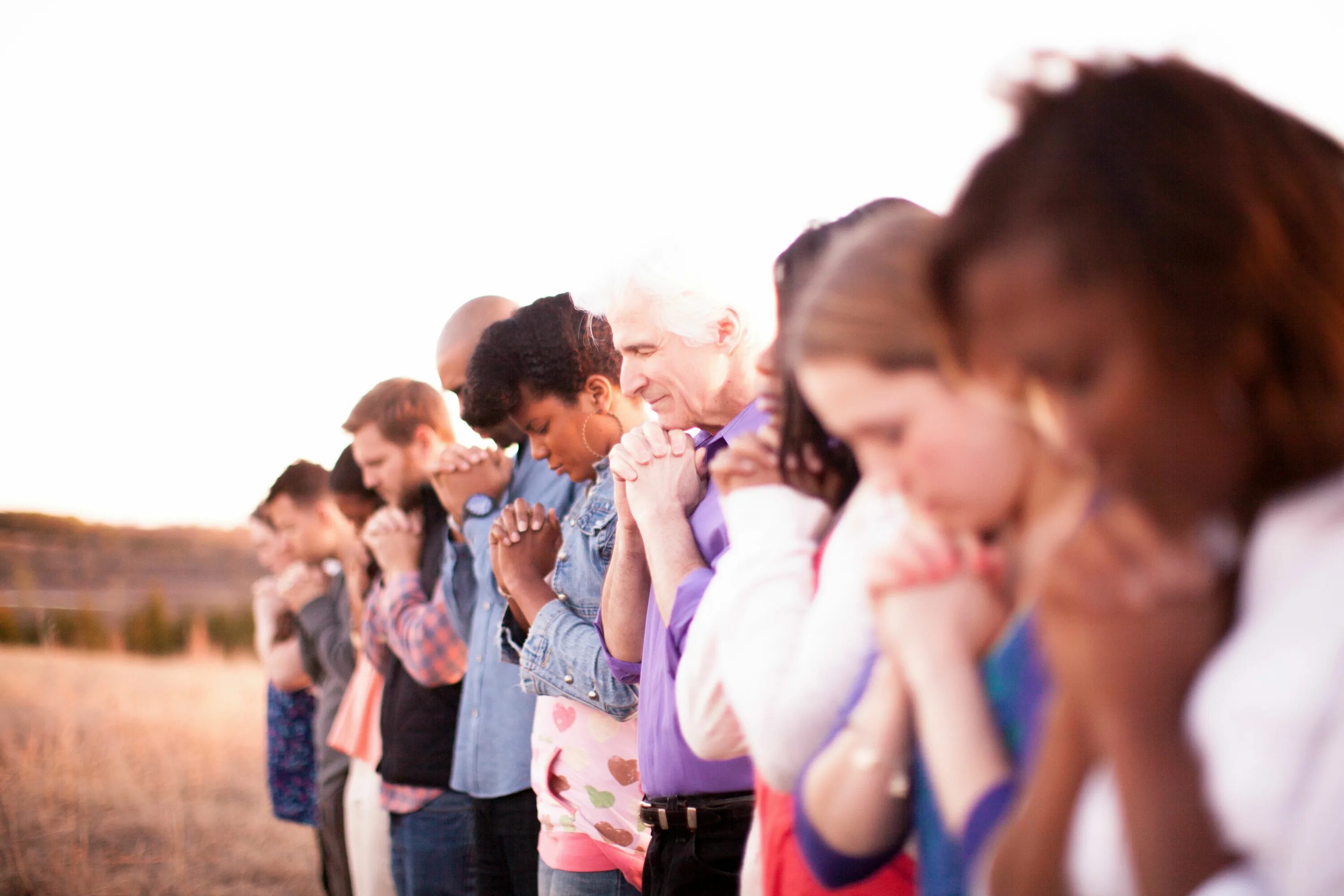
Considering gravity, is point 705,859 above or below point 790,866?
below

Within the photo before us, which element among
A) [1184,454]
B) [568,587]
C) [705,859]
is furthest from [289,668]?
[1184,454]

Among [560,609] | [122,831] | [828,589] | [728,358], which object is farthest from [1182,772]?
[122,831]

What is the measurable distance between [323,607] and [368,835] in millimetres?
1229

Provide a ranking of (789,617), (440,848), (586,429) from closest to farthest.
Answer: (789,617)
(586,429)
(440,848)

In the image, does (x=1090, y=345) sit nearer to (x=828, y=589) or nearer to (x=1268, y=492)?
(x=1268, y=492)

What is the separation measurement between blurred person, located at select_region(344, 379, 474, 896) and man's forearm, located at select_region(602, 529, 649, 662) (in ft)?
4.18

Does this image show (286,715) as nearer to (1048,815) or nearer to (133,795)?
(133,795)

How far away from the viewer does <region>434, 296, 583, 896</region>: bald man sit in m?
3.09

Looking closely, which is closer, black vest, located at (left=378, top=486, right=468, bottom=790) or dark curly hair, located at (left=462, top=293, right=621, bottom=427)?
dark curly hair, located at (left=462, top=293, right=621, bottom=427)

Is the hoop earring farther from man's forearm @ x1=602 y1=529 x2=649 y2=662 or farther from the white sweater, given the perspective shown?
the white sweater

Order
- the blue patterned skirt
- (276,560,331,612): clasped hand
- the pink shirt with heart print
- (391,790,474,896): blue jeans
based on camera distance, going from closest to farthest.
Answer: the pink shirt with heart print < (391,790,474,896): blue jeans < (276,560,331,612): clasped hand < the blue patterned skirt

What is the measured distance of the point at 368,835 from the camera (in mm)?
3947

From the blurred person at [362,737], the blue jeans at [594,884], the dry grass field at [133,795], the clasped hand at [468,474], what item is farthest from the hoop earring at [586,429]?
the dry grass field at [133,795]

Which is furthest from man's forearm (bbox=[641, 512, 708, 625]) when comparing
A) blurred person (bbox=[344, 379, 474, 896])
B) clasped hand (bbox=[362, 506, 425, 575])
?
clasped hand (bbox=[362, 506, 425, 575])
